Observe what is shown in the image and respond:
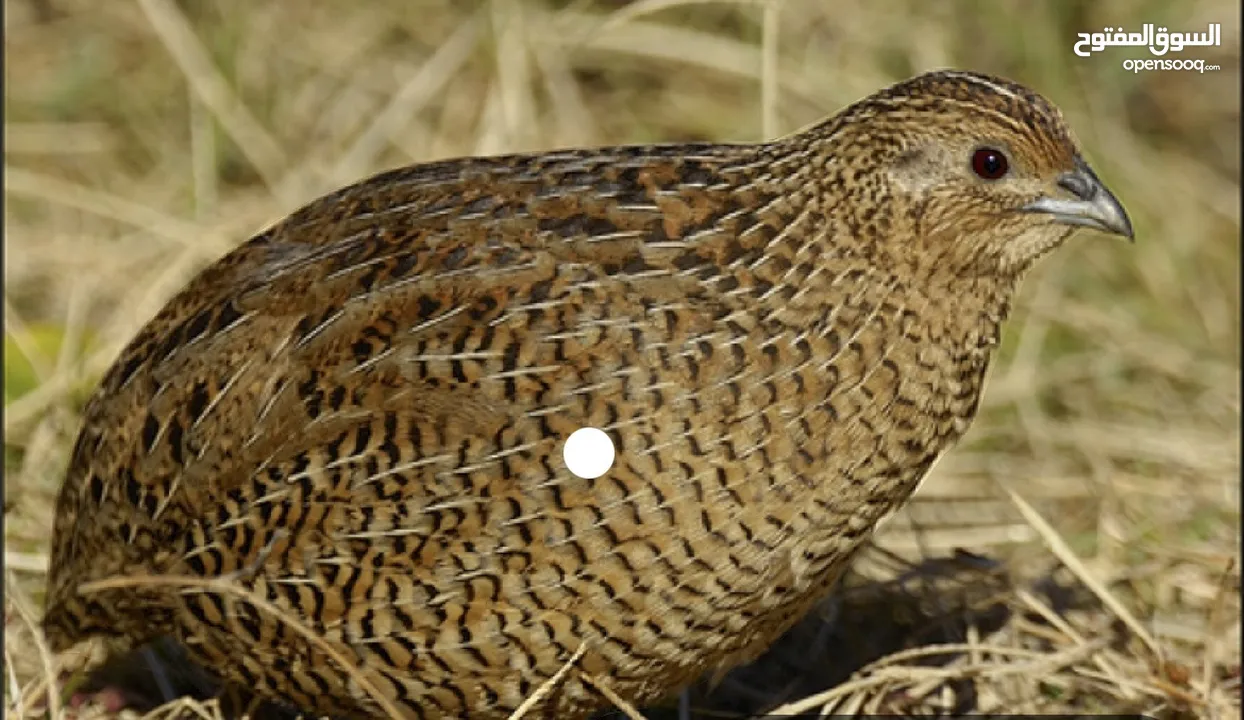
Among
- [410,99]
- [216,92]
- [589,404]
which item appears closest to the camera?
[589,404]

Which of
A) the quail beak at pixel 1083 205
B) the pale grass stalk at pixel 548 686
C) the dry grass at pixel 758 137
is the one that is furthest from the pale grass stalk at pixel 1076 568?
the pale grass stalk at pixel 548 686

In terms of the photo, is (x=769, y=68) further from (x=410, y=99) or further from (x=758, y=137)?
(x=410, y=99)

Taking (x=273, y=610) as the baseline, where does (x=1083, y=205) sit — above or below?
above

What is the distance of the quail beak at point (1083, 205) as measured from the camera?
3.87 metres

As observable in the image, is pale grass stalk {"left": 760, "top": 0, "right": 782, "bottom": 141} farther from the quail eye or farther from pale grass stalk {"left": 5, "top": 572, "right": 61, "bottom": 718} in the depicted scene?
pale grass stalk {"left": 5, "top": 572, "right": 61, "bottom": 718}

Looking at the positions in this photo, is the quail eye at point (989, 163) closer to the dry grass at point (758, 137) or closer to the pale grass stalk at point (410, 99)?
the dry grass at point (758, 137)

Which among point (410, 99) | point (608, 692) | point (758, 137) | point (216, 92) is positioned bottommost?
point (608, 692)

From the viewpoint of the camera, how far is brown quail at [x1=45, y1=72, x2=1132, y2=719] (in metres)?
3.73

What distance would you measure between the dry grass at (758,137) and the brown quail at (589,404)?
1.06 meters

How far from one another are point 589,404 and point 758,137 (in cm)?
392

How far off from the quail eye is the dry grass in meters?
1.21

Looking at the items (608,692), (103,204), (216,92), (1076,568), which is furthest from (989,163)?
(216,92)

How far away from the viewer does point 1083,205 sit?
3873mm

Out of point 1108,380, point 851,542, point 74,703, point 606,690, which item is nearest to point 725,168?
point 851,542
